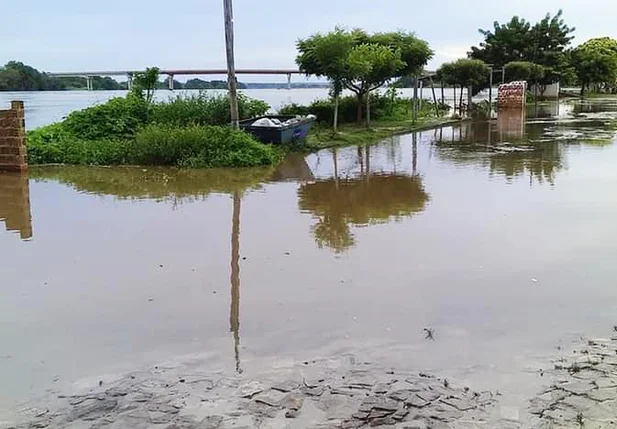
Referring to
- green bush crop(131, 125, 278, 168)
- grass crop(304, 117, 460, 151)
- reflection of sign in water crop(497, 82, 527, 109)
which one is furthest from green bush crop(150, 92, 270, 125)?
reflection of sign in water crop(497, 82, 527, 109)

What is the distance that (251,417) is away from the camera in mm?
3850

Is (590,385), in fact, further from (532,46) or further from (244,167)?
(532,46)

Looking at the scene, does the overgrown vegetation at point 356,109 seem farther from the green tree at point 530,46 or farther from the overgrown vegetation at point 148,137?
the green tree at point 530,46

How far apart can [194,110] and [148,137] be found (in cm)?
398

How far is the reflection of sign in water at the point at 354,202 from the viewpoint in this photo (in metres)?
8.79

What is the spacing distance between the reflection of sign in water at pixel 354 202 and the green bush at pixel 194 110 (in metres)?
7.39

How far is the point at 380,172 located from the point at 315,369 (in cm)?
1001

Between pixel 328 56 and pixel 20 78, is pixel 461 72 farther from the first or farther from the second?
pixel 20 78

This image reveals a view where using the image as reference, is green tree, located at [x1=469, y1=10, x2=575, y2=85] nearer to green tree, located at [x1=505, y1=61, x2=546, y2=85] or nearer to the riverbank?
green tree, located at [x1=505, y1=61, x2=546, y2=85]

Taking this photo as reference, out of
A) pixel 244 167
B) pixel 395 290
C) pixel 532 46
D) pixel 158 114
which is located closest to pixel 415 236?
pixel 395 290

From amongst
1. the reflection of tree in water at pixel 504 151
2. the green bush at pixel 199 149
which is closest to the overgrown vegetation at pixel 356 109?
the reflection of tree in water at pixel 504 151

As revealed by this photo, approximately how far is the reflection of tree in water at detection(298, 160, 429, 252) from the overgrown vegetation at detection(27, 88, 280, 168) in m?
3.31

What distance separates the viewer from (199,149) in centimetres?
1541

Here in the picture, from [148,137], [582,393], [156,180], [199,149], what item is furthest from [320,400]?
[148,137]
